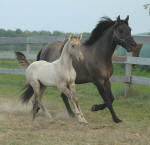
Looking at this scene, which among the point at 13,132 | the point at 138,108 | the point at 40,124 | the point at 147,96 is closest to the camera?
the point at 13,132

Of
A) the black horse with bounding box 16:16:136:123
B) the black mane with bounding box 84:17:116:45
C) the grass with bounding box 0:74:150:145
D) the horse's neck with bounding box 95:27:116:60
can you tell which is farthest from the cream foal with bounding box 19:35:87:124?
the black mane with bounding box 84:17:116:45

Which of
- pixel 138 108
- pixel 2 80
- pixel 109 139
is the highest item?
pixel 109 139

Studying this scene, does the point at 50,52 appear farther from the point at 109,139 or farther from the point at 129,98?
the point at 109,139

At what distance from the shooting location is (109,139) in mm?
4715

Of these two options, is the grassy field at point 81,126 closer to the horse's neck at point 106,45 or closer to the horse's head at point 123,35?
the horse's neck at point 106,45

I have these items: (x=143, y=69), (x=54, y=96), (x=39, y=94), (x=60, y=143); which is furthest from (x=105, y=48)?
(x=143, y=69)

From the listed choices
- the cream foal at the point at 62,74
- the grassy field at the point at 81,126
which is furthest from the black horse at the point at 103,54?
the cream foal at the point at 62,74

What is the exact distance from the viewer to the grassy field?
4668mm

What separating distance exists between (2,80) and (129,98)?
575cm

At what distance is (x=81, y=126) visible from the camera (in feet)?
18.6

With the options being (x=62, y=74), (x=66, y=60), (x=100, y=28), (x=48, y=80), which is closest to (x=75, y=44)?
(x=66, y=60)

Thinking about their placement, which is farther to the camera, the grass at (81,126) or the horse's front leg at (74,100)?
the horse's front leg at (74,100)

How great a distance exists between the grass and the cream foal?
43cm

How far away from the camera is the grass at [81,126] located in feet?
15.3
